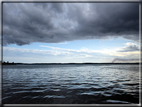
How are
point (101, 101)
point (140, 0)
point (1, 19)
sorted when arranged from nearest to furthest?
point (140, 0)
point (1, 19)
point (101, 101)

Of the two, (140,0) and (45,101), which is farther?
(45,101)

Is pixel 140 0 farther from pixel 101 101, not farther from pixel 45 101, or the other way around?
pixel 45 101

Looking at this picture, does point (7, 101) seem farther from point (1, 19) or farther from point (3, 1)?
point (3, 1)

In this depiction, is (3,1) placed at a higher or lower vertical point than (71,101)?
higher

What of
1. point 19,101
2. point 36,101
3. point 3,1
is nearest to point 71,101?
point 36,101

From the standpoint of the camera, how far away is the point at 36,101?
1211 centimetres

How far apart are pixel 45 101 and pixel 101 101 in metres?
6.93

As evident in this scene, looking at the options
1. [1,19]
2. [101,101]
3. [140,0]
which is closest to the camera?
[140,0]

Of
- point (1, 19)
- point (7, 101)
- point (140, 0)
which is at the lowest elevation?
point (7, 101)

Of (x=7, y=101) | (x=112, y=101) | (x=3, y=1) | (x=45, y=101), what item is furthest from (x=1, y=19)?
→ (x=112, y=101)

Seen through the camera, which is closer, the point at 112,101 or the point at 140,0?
the point at 140,0

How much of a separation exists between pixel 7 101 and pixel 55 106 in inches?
272

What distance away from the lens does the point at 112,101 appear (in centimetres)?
1177

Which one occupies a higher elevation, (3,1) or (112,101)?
(3,1)
